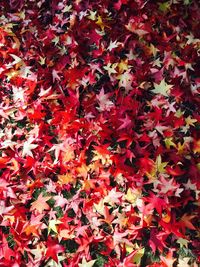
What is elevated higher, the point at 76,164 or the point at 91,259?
the point at 76,164

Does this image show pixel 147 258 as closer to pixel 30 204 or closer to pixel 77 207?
pixel 77 207

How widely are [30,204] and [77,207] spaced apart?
0.96ft

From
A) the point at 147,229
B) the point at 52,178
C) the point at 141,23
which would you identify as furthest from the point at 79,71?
the point at 147,229

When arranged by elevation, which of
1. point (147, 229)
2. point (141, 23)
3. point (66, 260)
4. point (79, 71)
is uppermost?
point (141, 23)

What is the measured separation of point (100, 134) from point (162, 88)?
53 centimetres

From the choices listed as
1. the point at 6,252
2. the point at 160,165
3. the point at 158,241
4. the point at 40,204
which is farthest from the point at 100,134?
the point at 6,252

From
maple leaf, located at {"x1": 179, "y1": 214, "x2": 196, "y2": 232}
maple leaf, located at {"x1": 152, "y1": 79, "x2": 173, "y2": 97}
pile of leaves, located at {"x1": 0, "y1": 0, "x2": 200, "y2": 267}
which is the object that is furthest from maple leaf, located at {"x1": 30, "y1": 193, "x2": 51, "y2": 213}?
maple leaf, located at {"x1": 152, "y1": 79, "x2": 173, "y2": 97}

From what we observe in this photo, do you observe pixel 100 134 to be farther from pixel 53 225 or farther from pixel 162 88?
pixel 53 225

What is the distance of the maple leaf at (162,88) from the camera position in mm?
2434

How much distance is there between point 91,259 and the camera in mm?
1974

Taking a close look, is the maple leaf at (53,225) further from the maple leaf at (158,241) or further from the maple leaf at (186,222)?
the maple leaf at (186,222)

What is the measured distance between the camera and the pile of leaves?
6.56 ft

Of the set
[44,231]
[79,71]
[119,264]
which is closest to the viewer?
[119,264]

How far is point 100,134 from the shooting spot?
91.3 inches
